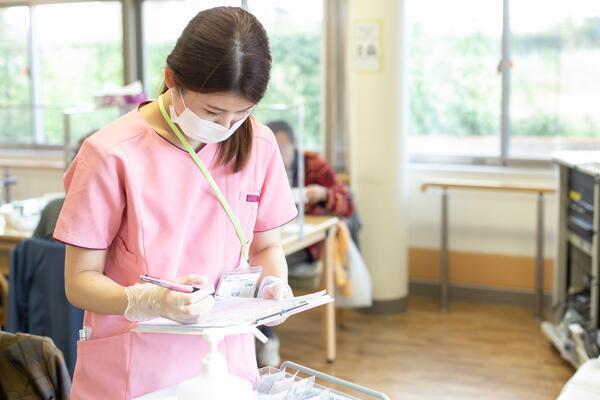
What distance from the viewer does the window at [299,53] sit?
16.2 feet

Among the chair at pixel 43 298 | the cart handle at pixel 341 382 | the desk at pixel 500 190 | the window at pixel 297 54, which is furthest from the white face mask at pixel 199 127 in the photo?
the window at pixel 297 54

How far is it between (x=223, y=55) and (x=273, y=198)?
1.17ft

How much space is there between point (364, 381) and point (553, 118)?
77.3 inches

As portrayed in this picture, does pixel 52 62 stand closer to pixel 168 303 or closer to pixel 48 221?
pixel 48 221

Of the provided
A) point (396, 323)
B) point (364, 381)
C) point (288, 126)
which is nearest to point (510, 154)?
point (396, 323)

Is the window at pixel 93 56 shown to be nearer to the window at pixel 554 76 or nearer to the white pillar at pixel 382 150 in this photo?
the white pillar at pixel 382 150

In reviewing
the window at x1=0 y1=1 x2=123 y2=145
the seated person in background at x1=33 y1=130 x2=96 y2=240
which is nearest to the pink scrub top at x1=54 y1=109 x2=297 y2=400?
the seated person in background at x1=33 y1=130 x2=96 y2=240

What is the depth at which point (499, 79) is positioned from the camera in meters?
4.61

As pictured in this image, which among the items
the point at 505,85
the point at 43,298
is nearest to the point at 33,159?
the point at 43,298

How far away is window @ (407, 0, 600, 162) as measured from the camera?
14.5ft

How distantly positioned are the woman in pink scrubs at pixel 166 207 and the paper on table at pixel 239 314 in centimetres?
3

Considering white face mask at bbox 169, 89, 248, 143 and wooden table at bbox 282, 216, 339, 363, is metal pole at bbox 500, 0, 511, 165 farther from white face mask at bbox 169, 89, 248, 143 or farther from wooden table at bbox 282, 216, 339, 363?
white face mask at bbox 169, 89, 248, 143

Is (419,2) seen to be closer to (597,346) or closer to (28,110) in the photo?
Answer: (597,346)

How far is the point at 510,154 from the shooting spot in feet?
15.3
